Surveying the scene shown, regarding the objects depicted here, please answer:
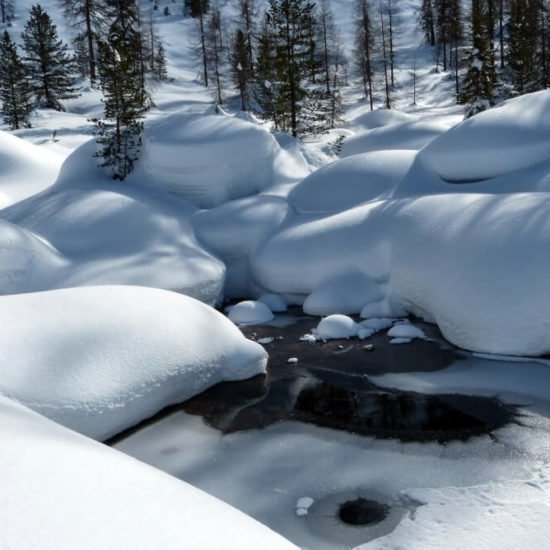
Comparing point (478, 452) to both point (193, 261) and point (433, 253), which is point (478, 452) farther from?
point (193, 261)

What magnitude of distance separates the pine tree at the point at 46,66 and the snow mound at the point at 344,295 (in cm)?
2445

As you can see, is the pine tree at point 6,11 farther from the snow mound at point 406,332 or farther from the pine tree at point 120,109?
the snow mound at point 406,332

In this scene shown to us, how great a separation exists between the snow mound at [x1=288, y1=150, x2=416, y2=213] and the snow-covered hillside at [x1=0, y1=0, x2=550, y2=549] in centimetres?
5

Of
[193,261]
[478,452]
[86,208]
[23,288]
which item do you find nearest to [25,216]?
[86,208]

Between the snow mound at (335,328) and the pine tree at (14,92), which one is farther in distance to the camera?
the pine tree at (14,92)

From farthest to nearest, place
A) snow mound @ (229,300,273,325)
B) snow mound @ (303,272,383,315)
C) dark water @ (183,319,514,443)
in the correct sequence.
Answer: snow mound @ (229,300,273,325), snow mound @ (303,272,383,315), dark water @ (183,319,514,443)

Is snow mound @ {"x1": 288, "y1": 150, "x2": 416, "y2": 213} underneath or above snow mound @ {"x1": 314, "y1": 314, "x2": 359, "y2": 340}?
above

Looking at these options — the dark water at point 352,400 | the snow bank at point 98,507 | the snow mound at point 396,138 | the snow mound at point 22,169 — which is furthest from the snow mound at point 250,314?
the snow mound at point 396,138

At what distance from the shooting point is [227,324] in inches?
348

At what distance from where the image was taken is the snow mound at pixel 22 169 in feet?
55.8

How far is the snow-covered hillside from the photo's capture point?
3.61m

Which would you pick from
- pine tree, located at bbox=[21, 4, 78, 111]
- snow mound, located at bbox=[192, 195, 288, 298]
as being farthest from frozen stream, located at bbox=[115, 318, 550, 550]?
pine tree, located at bbox=[21, 4, 78, 111]

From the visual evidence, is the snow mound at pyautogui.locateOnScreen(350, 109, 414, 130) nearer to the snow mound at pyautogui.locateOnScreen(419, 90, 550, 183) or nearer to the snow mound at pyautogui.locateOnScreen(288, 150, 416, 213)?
the snow mound at pyautogui.locateOnScreen(288, 150, 416, 213)

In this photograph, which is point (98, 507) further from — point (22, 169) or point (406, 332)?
point (22, 169)
